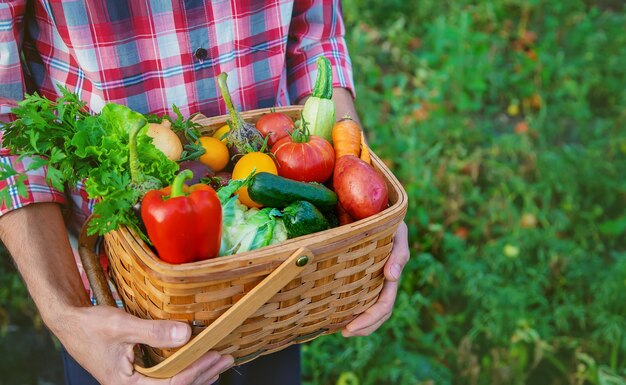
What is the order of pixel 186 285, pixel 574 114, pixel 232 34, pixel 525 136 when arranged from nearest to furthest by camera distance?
1. pixel 186 285
2. pixel 232 34
3. pixel 525 136
4. pixel 574 114

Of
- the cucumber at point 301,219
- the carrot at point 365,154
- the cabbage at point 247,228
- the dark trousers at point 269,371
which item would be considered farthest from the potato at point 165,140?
the dark trousers at point 269,371

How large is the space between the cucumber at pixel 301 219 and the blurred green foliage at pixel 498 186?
1.39 metres

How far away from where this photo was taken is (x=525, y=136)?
3.75m

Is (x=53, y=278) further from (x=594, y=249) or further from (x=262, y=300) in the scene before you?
(x=594, y=249)

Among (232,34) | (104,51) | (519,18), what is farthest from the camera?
(519,18)

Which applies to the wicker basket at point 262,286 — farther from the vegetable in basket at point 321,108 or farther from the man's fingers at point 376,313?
the vegetable in basket at point 321,108

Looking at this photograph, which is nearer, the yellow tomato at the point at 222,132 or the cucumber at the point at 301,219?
the cucumber at the point at 301,219

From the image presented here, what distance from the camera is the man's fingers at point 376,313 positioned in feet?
5.46

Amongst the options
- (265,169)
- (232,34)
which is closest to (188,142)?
(265,169)

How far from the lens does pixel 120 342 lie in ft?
4.66

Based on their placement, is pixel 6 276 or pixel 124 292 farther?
pixel 6 276

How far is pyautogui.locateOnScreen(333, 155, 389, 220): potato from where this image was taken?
4.81ft

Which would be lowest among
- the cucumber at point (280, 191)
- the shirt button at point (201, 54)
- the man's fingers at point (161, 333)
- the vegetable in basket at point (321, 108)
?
the man's fingers at point (161, 333)

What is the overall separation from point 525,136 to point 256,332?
2.65m
